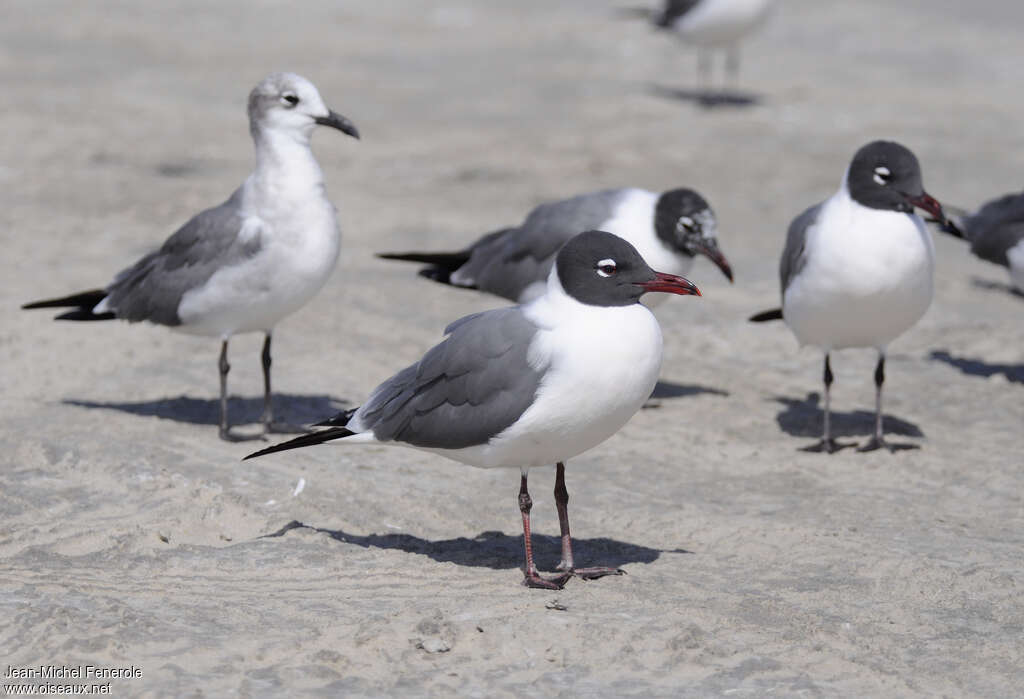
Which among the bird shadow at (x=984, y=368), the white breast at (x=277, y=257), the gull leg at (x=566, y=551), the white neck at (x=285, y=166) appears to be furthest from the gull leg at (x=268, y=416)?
the bird shadow at (x=984, y=368)

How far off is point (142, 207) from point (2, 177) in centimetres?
140

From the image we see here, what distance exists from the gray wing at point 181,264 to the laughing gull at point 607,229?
69.1 inches

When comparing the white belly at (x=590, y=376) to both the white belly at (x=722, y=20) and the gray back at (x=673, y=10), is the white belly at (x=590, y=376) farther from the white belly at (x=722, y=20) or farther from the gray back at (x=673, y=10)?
the gray back at (x=673, y=10)

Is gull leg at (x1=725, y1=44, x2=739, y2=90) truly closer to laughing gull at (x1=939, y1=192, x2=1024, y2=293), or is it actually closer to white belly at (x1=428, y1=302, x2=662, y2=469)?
laughing gull at (x1=939, y1=192, x2=1024, y2=293)

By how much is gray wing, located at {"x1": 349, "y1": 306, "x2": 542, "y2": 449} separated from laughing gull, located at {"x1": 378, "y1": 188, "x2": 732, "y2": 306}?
2.58 metres

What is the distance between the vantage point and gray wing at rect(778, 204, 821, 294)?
7844mm

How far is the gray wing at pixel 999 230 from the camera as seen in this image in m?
9.41

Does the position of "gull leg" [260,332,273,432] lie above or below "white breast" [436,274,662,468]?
below

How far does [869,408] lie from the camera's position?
8.54 meters

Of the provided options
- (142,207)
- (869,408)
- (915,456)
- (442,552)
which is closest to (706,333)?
(869,408)

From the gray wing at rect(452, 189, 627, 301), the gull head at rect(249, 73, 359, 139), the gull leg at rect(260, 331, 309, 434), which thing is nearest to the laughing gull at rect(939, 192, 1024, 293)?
the gray wing at rect(452, 189, 627, 301)

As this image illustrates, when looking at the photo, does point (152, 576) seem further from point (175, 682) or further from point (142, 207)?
point (142, 207)

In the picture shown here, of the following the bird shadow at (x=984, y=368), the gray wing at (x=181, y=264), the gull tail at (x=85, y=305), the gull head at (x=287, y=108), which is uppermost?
the gull head at (x=287, y=108)

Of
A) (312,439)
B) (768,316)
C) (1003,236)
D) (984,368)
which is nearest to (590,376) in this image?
(312,439)
